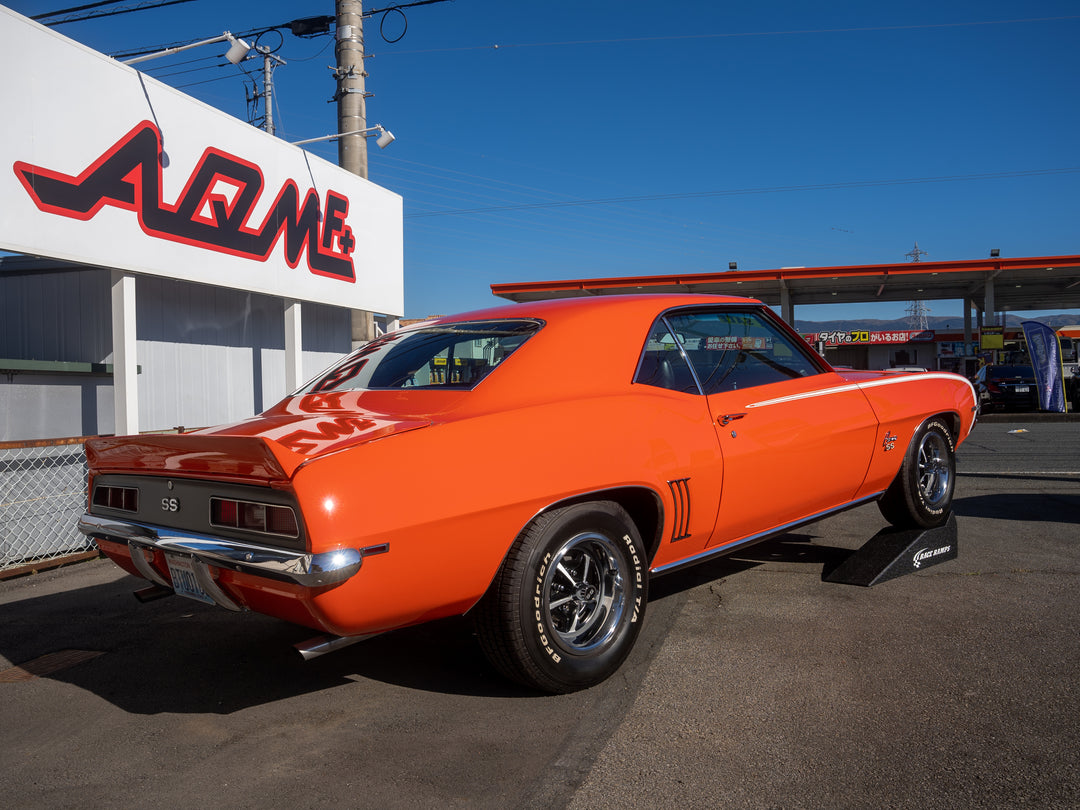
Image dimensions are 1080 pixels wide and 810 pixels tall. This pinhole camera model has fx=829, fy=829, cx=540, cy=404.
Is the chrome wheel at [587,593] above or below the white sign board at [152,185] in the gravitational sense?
below

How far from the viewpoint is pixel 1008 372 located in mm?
21703

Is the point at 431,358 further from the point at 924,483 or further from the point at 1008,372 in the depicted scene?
the point at 1008,372

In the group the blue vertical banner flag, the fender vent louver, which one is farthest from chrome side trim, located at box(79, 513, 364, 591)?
the blue vertical banner flag

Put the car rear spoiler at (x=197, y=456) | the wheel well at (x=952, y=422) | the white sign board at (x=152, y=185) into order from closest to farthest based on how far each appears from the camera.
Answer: the car rear spoiler at (x=197, y=456)
the wheel well at (x=952, y=422)
the white sign board at (x=152, y=185)

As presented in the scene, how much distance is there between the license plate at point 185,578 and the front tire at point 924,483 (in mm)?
3746

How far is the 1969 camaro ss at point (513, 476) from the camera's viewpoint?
2.57 metres

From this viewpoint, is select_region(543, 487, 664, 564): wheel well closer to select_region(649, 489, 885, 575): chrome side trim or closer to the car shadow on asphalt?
select_region(649, 489, 885, 575): chrome side trim

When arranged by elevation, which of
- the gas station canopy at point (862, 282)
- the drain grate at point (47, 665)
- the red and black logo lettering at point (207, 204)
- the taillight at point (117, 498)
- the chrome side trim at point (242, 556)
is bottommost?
the drain grate at point (47, 665)

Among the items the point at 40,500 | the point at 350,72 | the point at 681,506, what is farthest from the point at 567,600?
the point at 350,72

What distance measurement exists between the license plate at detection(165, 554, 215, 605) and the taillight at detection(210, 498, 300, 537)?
0.21 m

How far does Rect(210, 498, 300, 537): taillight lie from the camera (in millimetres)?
2541

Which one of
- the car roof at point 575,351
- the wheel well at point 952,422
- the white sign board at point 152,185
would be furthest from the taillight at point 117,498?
the white sign board at point 152,185

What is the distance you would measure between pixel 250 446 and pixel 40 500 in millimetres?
4011

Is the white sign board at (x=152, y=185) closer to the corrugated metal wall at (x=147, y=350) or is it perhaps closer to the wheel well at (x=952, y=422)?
the corrugated metal wall at (x=147, y=350)
